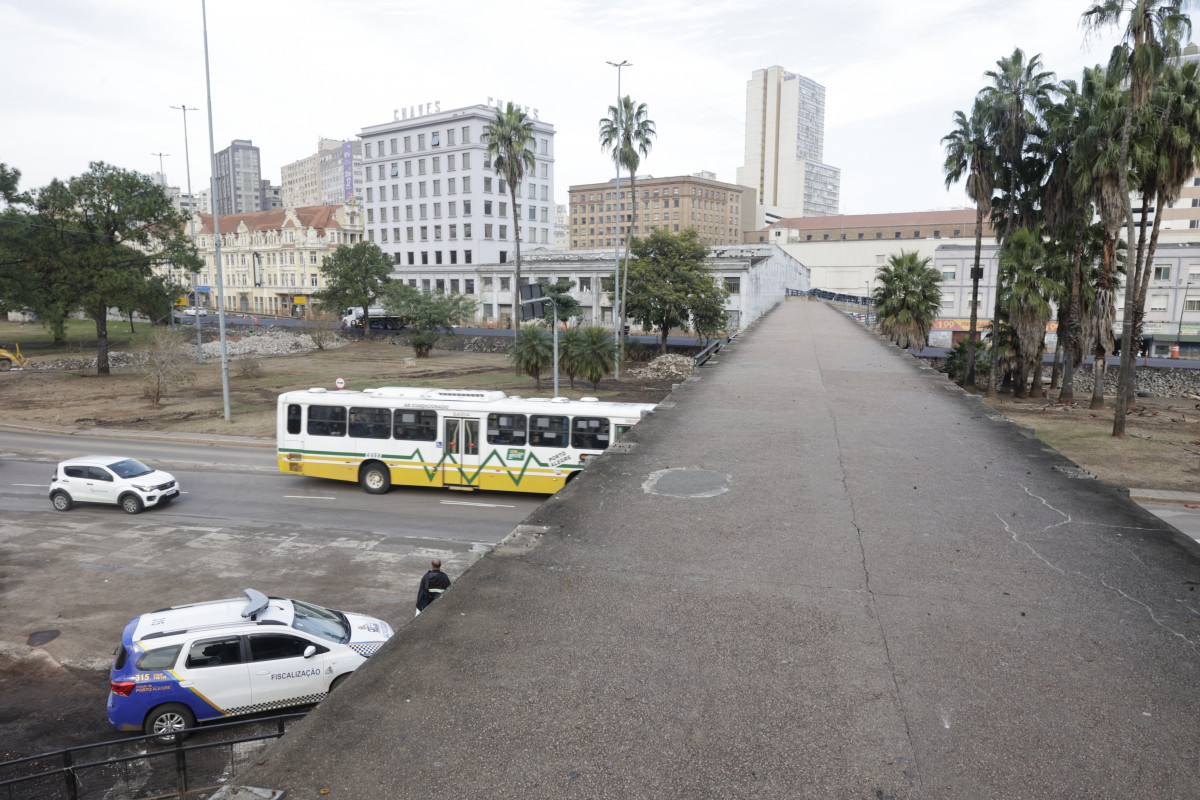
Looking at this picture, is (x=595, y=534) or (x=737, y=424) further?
(x=737, y=424)

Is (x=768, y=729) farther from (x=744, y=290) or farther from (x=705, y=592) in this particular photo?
(x=744, y=290)

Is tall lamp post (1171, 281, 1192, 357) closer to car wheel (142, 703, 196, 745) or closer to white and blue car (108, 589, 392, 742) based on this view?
white and blue car (108, 589, 392, 742)

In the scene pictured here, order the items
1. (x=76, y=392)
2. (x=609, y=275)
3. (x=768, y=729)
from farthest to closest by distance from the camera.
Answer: (x=609, y=275) → (x=76, y=392) → (x=768, y=729)

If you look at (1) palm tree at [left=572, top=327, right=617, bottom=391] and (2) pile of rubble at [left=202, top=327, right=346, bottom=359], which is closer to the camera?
(1) palm tree at [left=572, top=327, right=617, bottom=391]

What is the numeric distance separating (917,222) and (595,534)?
140506 millimetres

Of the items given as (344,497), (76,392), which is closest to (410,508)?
(344,497)

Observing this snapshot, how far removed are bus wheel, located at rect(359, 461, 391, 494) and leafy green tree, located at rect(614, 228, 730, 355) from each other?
1282 inches

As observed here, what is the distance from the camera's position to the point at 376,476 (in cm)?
2339

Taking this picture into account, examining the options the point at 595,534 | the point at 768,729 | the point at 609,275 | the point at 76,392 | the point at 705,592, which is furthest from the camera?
the point at 609,275

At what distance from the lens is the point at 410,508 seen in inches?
860

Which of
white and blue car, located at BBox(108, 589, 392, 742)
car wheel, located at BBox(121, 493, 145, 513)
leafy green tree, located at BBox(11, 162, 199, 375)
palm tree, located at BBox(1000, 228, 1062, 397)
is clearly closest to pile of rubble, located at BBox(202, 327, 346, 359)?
leafy green tree, located at BBox(11, 162, 199, 375)

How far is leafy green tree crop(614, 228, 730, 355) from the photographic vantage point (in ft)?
173

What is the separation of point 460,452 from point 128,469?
10291 mm

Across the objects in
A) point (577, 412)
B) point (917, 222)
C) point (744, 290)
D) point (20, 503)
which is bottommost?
point (20, 503)
